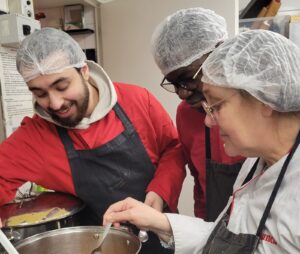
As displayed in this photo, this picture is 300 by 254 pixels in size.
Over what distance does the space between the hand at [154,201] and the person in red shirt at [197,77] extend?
15 cm

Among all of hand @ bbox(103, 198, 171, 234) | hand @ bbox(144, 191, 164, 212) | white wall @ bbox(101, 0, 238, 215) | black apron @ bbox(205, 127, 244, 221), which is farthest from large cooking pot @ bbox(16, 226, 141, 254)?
white wall @ bbox(101, 0, 238, 215)

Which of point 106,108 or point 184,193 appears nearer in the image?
point 106,108

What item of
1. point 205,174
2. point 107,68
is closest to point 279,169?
point 205,174

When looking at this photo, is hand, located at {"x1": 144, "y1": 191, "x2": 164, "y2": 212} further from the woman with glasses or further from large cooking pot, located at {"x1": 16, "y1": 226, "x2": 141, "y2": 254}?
the woman with glasses

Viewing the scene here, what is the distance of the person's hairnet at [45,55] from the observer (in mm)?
991

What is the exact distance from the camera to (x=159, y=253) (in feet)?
3.87

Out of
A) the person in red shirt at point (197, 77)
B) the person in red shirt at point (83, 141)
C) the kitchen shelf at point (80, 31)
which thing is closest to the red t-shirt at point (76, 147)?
the person in red shirt at point (83, 141)

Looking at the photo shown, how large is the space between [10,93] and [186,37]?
2.70 ft

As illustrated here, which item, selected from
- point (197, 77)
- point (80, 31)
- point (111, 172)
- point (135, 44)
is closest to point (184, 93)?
point (197, 77)

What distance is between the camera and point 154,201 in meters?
1.05

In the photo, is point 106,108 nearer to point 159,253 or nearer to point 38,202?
point 38,202

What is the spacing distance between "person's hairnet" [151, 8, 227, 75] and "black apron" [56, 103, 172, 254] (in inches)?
12.4

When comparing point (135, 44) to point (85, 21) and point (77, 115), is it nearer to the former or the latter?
point (85, 21)

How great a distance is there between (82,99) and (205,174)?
0.48m
